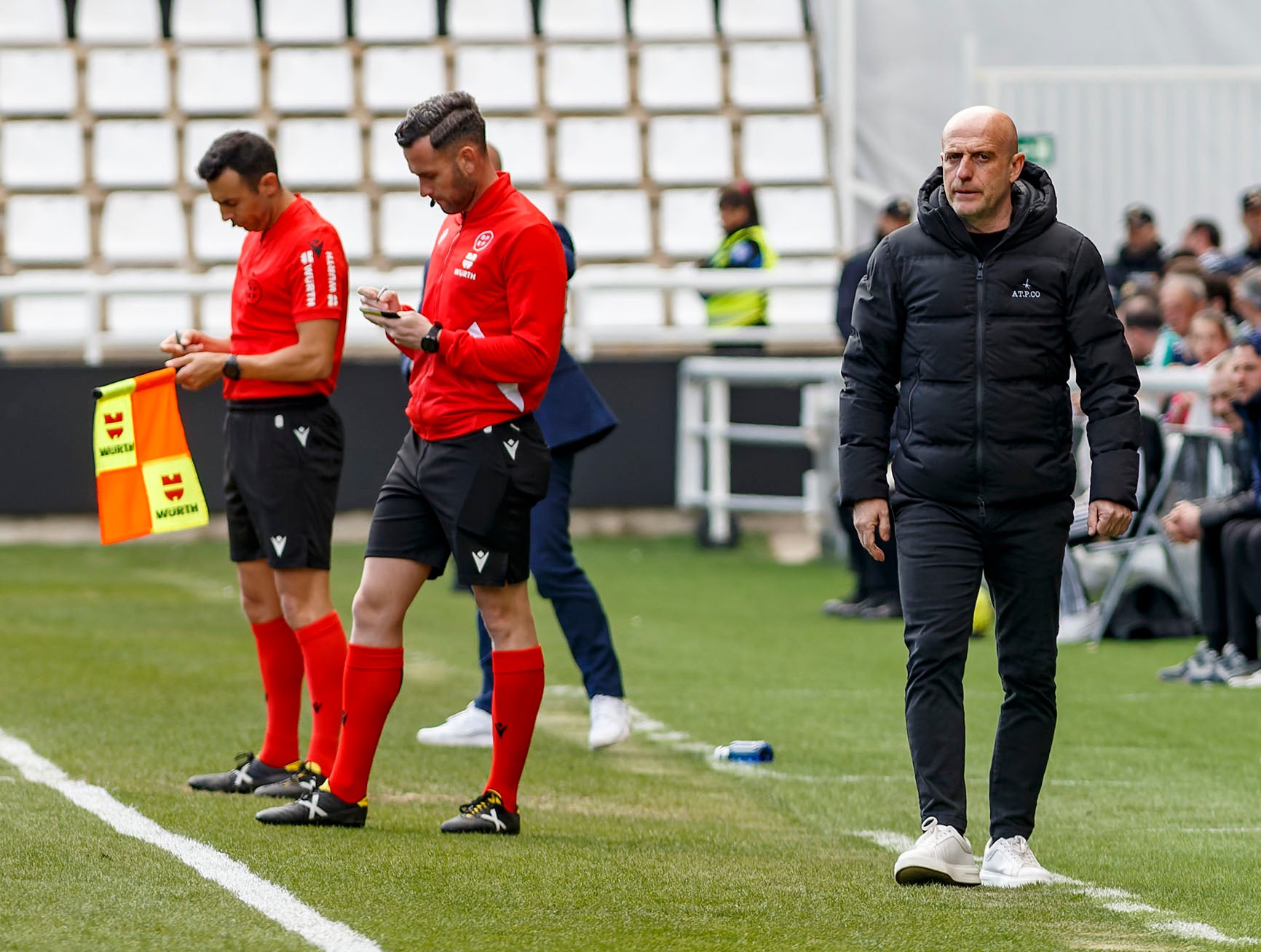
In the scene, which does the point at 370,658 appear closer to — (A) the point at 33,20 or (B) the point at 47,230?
(B) the point at 47,230

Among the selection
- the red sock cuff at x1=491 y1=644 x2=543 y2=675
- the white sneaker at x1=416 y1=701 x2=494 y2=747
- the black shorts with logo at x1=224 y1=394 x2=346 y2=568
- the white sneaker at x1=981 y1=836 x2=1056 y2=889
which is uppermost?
the black shorts with logo at x1=224 y1=394 x2=346 y2=568

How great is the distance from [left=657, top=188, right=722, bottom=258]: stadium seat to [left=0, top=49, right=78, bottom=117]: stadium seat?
5590mm

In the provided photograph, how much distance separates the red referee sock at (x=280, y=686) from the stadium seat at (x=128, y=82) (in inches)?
555

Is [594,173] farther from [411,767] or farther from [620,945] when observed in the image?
[620,945]

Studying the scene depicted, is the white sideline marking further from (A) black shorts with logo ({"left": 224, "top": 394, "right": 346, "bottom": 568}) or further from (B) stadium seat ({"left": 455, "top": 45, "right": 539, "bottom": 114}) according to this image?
(B) stadium seat ({"left": 455, "top": 45, "right": 539, "bottom": 114})

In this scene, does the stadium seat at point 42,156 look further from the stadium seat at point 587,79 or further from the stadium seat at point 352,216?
the stadium seat at point 587,79

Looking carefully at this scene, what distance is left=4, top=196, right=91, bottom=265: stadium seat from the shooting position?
18812 mm

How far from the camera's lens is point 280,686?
644 cm

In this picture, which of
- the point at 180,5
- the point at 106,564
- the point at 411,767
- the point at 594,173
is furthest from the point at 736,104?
the point at 411,767

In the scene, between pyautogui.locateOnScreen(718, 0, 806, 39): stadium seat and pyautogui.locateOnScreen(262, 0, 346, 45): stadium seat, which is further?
pyautogui.locateOnScreen(718, 0, 806, 39): stadium seat

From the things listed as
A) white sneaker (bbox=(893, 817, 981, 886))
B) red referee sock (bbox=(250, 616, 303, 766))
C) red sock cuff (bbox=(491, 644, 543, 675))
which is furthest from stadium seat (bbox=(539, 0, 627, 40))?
white sneaker (bbox=(893, 817, 981, 886))

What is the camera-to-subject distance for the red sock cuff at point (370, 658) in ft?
18.7

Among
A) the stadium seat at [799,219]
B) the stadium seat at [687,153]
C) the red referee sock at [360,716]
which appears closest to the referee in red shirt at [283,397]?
the red referee sock at [360,716]

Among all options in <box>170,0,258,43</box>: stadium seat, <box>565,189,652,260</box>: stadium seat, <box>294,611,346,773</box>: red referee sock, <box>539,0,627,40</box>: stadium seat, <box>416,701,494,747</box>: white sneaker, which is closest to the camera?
<box>294,611,346,773</box>: red referee sock
